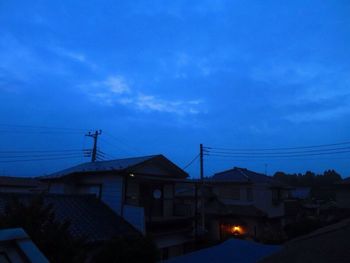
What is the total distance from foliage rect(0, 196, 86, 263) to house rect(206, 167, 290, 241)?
23.1 m

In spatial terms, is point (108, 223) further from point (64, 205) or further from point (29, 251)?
point (29, 251)

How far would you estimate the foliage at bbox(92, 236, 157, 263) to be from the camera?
11031mm

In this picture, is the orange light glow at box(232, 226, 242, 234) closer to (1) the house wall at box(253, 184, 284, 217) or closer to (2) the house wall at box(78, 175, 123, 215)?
(1) the house wall at box(253, 184, 284, 217)

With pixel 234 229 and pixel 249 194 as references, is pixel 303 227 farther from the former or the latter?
pixel 234 229

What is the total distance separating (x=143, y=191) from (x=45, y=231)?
12.1m

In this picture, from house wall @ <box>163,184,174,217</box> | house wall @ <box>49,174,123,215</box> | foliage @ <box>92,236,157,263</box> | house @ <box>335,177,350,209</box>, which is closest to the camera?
foliage @ <box>92,236,157,263</box>

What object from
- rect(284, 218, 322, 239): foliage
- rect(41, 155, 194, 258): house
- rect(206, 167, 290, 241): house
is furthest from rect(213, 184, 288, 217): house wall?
rect(41, 155, 194, 258): house

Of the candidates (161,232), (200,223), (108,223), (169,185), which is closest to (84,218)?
(108,223)

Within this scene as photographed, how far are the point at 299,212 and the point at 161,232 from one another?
2910 cm

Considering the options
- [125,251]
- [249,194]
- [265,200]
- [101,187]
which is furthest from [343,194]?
[125,251]

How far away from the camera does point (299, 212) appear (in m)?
41.4

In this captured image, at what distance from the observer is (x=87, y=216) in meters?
16.1

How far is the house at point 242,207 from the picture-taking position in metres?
30.0

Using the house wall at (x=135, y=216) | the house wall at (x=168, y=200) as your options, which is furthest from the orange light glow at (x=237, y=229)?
the house wall at (x=135, y=216)
